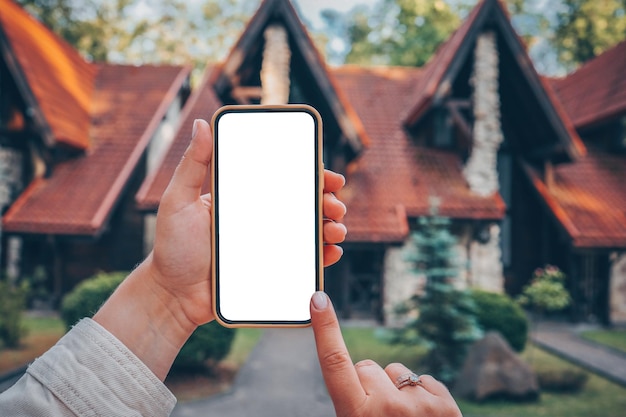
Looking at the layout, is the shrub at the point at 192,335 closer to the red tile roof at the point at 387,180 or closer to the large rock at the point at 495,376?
the red tile roof at the point at 387,180

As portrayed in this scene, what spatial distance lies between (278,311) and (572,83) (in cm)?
1236

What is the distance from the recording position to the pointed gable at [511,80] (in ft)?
26.8

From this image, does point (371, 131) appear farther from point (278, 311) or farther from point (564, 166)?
point (278, 311)

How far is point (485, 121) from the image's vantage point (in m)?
8.70

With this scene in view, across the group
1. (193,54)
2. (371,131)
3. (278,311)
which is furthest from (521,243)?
(193,54)

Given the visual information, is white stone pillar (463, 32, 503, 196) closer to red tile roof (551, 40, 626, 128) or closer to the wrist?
red tile roof (551, 40, 626, 128)

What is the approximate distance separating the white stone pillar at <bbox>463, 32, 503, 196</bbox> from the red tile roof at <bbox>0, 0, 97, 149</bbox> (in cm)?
808

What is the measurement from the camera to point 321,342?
1176 mm

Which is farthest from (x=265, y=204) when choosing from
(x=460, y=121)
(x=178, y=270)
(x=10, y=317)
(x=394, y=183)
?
(x=460, y=121)

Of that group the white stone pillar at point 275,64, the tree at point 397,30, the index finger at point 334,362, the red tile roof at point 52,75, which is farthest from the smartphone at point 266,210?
the tree at point 397,30

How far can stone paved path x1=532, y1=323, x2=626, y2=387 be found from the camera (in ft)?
21.4

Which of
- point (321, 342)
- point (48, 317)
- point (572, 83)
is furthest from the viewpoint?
point (572, 83)

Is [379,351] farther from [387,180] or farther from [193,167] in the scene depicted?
[193,167]

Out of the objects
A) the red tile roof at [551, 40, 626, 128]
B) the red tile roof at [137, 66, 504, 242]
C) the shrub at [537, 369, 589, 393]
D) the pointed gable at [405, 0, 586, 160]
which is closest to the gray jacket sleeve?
the shrub at [537, 369, 589, 393]
